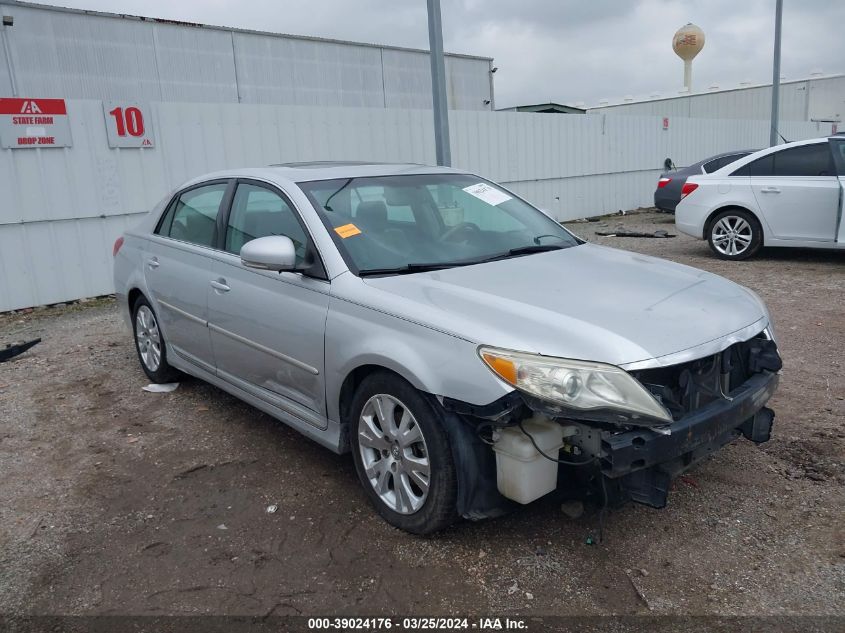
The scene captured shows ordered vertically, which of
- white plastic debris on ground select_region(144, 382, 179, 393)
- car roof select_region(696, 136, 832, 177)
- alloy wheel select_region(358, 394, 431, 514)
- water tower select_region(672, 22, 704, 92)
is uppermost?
water tower select_region(672, 22, 704, 92)

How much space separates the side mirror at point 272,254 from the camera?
3348mm

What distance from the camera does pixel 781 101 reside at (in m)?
32.6

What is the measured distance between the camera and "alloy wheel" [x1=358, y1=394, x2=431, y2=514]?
295 centimetres

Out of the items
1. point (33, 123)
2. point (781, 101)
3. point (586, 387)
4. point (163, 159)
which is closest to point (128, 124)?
point (163, 159)

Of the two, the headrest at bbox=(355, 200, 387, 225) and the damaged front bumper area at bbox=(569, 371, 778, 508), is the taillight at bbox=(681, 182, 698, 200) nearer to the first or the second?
the headrest at bbox=(355, 200, 387, 225)

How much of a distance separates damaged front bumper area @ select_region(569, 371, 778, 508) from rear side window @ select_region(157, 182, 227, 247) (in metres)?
2.77

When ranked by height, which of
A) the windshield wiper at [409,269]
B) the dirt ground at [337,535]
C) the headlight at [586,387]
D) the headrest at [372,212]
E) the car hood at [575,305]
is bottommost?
the dirt ground at [337,535]

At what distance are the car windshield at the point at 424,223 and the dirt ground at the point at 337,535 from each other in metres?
1.22

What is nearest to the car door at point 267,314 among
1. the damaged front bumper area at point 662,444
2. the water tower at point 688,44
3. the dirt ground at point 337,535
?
the dirt ground at point 337,535

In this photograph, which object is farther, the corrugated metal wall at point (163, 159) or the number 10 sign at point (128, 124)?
the number 10 sign at point (128, 124)

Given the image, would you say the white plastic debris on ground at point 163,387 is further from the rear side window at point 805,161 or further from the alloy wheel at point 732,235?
the rear side window at point 805,161

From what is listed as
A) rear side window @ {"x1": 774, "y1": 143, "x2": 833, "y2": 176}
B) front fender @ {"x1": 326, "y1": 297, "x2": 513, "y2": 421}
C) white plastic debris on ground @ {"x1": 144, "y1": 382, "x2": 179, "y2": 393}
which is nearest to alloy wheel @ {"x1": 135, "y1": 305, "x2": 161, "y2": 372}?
white plastic debris on ground @ {"x1": 144, "y1": 382, "x2": 179, "y2": 393}

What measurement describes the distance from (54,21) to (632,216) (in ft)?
46.8

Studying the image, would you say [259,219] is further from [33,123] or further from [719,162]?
[719,162]
